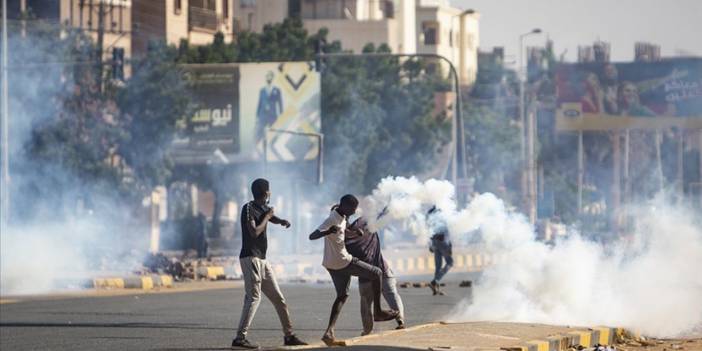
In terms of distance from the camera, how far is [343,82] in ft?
212

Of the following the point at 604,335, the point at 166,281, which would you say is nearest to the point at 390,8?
the point at 166,281

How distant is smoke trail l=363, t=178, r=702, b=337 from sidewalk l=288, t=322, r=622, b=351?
1.85 meters

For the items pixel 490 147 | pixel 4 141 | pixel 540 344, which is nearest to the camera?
pixel 540 344

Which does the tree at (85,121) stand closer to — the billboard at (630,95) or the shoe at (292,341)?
the billboard at (630,95)

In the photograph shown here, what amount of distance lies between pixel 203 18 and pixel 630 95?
2053 centimetres

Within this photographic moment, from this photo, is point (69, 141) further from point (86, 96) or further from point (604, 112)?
point (604, 112)

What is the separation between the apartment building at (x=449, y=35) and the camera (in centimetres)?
10912

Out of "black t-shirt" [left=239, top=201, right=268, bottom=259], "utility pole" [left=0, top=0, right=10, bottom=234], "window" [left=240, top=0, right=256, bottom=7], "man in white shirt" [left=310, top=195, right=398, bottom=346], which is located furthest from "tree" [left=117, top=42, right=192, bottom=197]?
"window" [left=240, top=0, right=256, bottom=7]

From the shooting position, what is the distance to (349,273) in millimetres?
17469

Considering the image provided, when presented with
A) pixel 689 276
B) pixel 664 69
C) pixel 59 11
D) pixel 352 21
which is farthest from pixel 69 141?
pixel 352 21

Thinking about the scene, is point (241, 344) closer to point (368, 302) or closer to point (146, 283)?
point (368, 302)

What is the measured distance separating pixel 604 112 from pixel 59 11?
71.0 feet

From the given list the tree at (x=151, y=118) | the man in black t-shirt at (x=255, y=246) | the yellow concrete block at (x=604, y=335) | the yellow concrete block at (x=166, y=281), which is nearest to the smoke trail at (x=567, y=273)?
the yellow concrete block at (x=604, y=335)

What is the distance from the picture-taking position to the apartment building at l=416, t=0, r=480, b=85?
10912 centimetres
